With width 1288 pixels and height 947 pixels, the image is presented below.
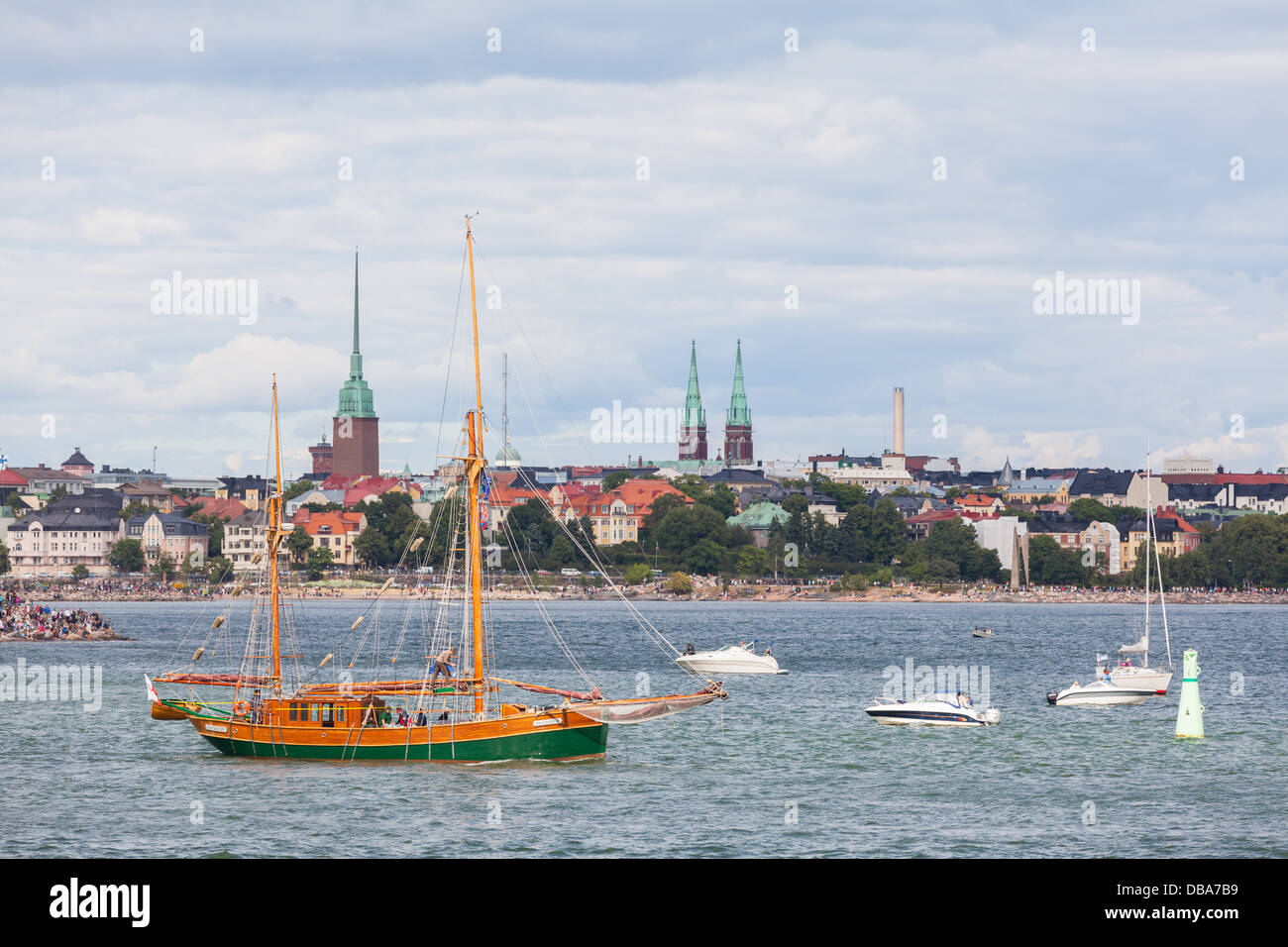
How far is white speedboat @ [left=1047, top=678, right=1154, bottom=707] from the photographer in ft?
198

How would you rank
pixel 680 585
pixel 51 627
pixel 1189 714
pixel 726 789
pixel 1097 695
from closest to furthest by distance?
pixel 726 789 < pixel 1189 714 < pixel 1097 695 < pixel 51 627 < pixel 680 585

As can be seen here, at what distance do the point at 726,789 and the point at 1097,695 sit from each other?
27701 millimetres

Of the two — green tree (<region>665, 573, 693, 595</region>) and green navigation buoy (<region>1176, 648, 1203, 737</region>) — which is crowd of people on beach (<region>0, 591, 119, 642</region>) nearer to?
green navigation buoy (<region>1176, 648, 1203, 737</region>)

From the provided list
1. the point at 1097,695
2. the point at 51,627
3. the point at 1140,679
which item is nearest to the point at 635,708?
the point at 1097,695

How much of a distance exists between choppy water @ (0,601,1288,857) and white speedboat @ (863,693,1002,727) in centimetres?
78

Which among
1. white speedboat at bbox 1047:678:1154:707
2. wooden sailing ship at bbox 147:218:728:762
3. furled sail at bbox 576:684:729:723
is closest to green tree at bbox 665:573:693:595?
white speedboat at bbox 1047:678:1154:707

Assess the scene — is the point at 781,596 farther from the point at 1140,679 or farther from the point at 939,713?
the point at 939,713

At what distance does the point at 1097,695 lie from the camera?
199 feet

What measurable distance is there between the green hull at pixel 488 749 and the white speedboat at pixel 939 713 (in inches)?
606

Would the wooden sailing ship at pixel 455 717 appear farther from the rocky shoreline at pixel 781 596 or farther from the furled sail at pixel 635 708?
the rocky shoreline at pixel 781 596

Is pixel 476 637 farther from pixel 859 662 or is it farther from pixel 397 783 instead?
pixel 859 662
